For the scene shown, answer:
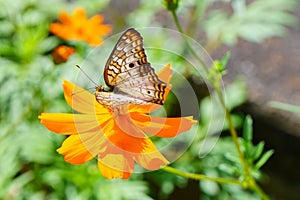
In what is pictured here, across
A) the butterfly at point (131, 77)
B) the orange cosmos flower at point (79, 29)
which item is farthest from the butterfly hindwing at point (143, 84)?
the orange cosmos flower at point (79, 29)

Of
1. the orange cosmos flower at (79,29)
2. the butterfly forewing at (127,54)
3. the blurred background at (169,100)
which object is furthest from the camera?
the orange cosmos flower at (79,29)

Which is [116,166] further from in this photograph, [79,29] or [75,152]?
[79,29]

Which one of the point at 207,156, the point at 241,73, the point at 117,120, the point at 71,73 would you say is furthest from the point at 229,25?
the point at 117,120

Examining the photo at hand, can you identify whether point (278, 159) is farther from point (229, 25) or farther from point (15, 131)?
point (15, 131)

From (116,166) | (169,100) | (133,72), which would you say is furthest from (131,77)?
(169,100)

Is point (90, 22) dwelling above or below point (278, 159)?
above

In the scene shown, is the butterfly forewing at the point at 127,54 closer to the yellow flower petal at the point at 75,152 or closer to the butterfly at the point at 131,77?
the butterfly at the point at 131,77

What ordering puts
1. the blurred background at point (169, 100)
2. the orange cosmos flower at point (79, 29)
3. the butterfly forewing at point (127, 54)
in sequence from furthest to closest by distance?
1. the orange cosmos flower at point (79, 29)
2. the blurred background at point (169, 100)
3. the butterfly forewing at point (127, 54)
